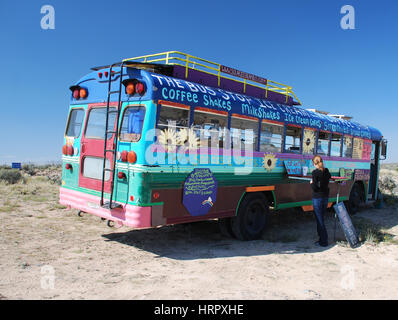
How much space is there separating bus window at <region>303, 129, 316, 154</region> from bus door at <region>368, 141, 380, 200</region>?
4.51 meters

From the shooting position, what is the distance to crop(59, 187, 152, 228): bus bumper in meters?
5.22

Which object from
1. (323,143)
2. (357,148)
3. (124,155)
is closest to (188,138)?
(124,155)

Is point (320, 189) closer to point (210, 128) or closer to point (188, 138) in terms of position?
point (210, 128)

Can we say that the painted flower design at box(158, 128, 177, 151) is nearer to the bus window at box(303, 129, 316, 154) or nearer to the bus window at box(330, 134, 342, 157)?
the bus window at box(303, 129, 316, 154)

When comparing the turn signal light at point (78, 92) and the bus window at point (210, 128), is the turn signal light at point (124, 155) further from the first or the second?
the turn signal light at point (78, 92)

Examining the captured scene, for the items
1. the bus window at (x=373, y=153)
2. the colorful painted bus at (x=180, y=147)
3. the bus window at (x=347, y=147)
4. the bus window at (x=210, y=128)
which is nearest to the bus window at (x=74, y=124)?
the colorful painted bus at (x=180, y=147)

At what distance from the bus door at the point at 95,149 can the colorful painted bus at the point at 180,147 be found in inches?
0.7

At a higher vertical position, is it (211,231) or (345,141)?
(345,141)

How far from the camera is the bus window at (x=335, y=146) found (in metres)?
9.50

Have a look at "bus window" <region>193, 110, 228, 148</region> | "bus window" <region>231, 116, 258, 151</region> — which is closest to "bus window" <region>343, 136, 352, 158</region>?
"bus window" <region>231, 116, 258, 151</region>

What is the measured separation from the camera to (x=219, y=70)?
275 inches
